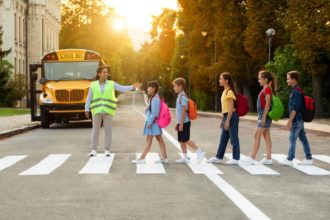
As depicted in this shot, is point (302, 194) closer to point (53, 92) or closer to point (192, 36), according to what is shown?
point (53, 92)

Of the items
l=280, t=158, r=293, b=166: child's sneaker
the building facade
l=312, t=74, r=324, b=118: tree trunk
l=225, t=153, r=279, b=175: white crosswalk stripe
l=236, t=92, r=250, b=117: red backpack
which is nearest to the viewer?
l=225, t=153, r=279, b=175: white crosswalk stripe

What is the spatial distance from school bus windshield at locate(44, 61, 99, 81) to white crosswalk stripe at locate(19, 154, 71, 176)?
36.6 ft

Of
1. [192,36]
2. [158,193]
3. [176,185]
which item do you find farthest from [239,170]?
[192,36]

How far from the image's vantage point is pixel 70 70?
75.6ft

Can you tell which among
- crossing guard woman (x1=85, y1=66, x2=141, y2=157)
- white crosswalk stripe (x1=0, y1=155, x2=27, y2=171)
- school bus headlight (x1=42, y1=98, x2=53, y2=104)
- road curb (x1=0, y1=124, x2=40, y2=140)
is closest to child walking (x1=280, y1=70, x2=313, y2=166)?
crossing guard woman (x1=85, y1=66, x2=141, y2=157)

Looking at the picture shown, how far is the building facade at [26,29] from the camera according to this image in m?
52.4

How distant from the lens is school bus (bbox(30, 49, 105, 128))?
22.0 metres

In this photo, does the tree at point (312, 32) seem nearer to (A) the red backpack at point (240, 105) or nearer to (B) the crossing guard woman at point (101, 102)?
(B) the crossing guard woman at point (101, 102)

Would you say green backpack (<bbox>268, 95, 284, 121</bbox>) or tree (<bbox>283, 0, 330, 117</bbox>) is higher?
tree (<bbox>283, 0, 330, 117</bbox>)

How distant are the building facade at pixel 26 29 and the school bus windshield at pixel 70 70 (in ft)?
97.9

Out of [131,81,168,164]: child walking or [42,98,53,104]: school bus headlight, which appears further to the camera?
[42,98,53,104]: school bus headlight

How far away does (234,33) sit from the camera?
135ft

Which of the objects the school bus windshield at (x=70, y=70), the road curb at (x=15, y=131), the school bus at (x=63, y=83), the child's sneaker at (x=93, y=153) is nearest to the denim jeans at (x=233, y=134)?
the child's sneaker at (x=93, y=153)

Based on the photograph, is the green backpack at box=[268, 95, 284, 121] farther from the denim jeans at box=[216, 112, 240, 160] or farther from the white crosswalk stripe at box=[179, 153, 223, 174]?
the white crosswalk stripe at box=[179, 153, 223, 174]
